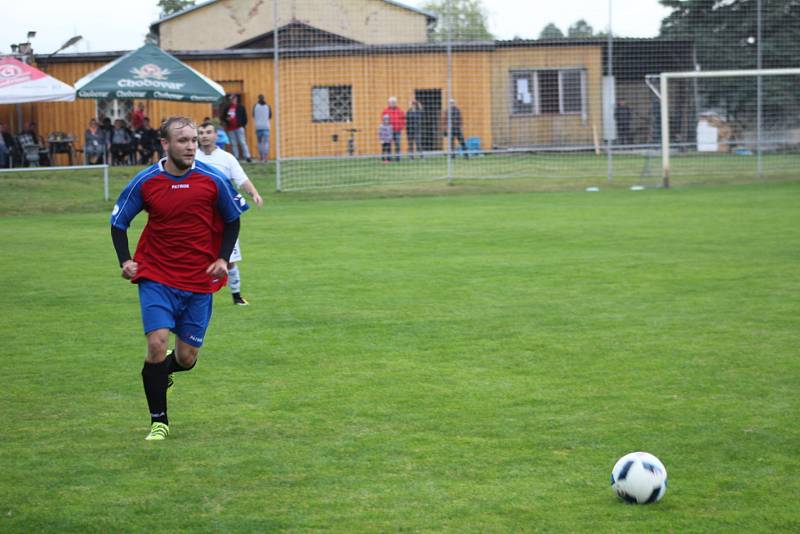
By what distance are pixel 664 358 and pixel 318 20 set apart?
101ft

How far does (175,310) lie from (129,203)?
759 millimetres

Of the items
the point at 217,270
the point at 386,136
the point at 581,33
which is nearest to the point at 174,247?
the point at 217,270

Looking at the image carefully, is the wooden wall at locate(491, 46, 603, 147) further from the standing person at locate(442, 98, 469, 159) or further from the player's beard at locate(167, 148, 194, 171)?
the player's beard at locate(167, 148, 194, 171)

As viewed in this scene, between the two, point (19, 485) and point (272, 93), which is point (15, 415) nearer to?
point (19, 485)

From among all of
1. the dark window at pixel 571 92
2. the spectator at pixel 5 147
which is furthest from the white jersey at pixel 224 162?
the spectator at pixel 5 147

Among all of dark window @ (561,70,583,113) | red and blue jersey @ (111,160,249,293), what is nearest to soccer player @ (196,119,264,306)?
Result: red and blue jersey @ (111,160,249,293)

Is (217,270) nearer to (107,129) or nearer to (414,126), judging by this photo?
(414,126)

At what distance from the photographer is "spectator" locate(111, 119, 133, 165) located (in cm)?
3152

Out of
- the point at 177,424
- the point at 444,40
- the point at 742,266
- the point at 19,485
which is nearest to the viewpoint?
the point at 19,485

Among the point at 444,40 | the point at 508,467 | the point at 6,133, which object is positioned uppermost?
the point at 444,40

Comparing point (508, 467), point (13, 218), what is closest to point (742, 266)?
point (508, 467)

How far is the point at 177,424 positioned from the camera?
23.3ft

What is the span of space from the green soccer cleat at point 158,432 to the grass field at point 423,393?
0.10 meters

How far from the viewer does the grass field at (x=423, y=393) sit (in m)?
5.50
